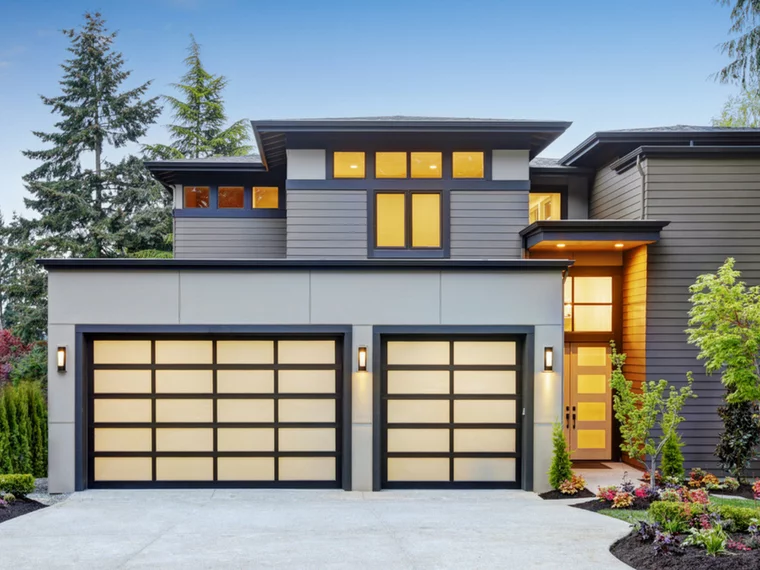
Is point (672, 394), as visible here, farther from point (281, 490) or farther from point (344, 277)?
point (281, 490)

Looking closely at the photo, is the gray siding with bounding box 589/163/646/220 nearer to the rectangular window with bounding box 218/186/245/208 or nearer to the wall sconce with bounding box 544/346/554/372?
the wall sconce with bounding box 544/346/554/372

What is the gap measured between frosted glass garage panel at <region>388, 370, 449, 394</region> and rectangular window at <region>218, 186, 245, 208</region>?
7.06 meters

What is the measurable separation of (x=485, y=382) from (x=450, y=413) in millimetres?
768

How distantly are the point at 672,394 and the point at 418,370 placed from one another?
3933 millimetres

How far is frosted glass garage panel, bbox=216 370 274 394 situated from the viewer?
9943 millimetres

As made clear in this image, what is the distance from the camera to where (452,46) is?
106 feet

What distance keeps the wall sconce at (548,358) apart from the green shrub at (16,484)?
8.04 metres

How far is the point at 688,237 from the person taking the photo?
11.5 meters

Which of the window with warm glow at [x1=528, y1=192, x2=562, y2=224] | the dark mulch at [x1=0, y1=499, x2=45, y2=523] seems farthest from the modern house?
the window with warm glow at [x1=528, y1=192, x2=562, y2=224]

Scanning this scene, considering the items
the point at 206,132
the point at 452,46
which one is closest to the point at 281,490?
the point at 206,132

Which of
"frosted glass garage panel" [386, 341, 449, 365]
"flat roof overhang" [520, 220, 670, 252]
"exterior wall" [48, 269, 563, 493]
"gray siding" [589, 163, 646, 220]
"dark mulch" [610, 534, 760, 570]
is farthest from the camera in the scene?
"gray siding" [589, 163, 646, 220]

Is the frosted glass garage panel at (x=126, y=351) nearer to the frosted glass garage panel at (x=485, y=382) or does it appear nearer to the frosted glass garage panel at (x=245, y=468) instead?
the frosted glass garage panel at (x=245, y=468)

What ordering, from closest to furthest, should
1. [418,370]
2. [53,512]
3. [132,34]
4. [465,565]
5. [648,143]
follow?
[465,565]
[53,512]
[418,370]
[648,143]
[132,34]

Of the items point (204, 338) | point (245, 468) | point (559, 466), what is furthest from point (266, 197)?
point (559, 466)
